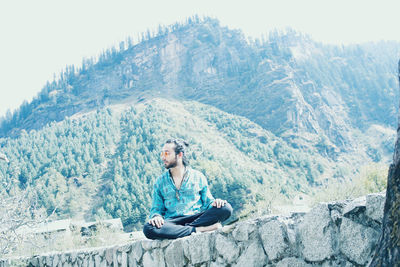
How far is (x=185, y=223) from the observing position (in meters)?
3.73

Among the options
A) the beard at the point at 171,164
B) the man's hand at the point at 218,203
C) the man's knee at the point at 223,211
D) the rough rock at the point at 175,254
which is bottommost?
the rough rock at the point at 175,254

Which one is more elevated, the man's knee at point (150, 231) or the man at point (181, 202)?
the man at point (181, 202)

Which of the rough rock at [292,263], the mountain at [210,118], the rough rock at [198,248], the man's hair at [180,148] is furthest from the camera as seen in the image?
the mountain at [210,118]

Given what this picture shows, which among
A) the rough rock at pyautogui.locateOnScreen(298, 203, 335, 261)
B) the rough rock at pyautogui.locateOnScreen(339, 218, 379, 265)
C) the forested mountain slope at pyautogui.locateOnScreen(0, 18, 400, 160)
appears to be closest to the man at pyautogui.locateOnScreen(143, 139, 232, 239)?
the rough rock at pyautogui.locateOnScreen(298, 203, 335, 261)

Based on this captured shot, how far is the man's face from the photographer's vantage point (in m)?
3.96

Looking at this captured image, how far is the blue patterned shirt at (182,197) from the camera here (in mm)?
3881

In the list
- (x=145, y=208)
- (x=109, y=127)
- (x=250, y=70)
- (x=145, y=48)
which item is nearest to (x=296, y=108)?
(x=250, y=70)

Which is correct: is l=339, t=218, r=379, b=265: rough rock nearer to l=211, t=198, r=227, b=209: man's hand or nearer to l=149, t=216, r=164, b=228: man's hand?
l=211, t=198, r=227, b=209: man's hand

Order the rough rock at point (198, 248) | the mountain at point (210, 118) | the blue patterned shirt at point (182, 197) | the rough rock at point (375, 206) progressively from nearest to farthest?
the rough rock at point (375, 206) < the rough rock at point (198, 248) < the blue patterned shirt at point (182, 197) < the mountain at point (210, 118)

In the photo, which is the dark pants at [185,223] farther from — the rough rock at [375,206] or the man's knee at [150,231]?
the rough rock at [375,206]

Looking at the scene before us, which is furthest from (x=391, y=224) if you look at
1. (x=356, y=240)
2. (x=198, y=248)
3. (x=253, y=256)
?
(x=198, y=248)

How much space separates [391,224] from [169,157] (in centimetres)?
263

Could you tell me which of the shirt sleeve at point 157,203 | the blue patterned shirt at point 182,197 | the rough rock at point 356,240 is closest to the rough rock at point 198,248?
the blue patterned shirt at point 182,197

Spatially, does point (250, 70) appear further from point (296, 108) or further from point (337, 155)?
point (337, 155)
